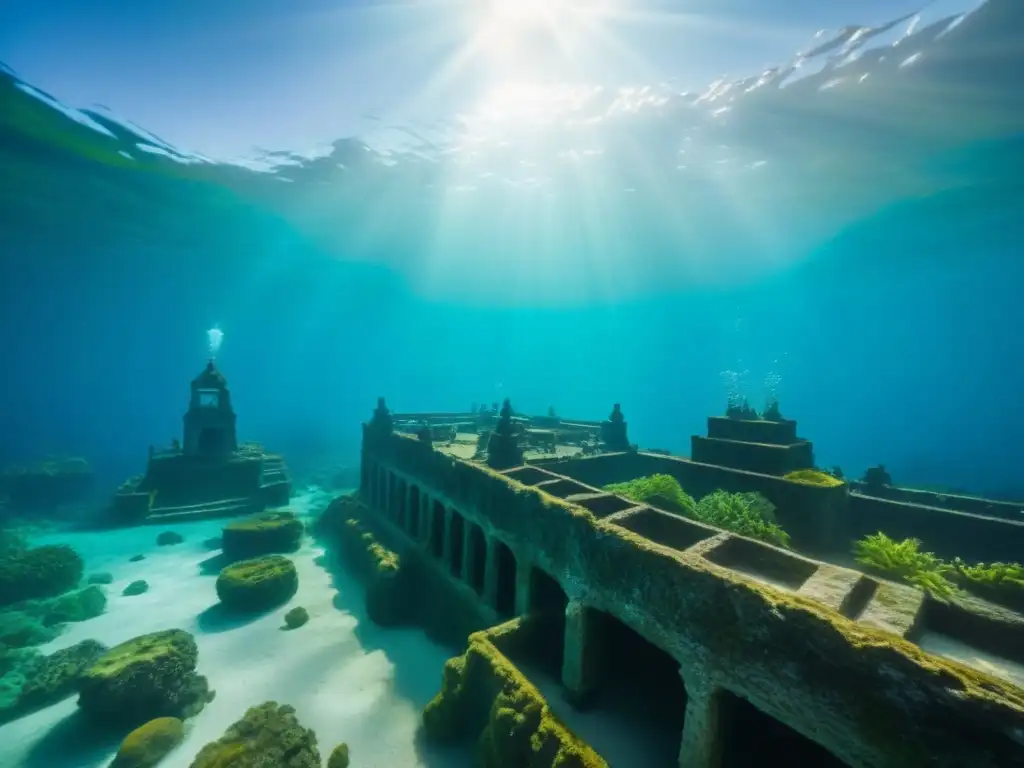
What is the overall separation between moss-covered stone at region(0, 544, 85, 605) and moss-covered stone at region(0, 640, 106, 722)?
26.3ft

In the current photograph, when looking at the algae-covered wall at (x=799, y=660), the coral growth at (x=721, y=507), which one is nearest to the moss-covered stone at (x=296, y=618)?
the algae-covered wall at (x=799, y=660)

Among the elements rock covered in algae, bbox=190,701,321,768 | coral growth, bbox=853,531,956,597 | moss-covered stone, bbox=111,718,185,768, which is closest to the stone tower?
moss-covered stone, bbox=111,718,185,768

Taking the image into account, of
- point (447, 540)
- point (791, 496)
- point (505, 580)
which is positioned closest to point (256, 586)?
point (447, 540)

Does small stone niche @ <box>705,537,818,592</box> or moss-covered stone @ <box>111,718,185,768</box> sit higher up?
small stone niche @ <box>705,537,818,592</box>

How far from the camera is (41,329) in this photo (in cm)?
14112

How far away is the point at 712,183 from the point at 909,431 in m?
168

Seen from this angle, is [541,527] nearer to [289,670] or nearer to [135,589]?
[289,670]

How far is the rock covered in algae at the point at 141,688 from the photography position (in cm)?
1546

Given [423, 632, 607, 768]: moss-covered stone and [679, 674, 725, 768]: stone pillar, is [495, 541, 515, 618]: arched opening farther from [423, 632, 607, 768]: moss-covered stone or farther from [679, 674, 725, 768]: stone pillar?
[679, 674, 725, 768]: stone pillar

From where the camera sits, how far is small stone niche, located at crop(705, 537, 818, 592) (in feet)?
36.1

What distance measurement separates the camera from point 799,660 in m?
7.38

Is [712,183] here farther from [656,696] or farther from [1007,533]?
[656,696]

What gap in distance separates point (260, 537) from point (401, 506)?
10.2 meters

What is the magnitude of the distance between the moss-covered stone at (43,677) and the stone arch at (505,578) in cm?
1626
